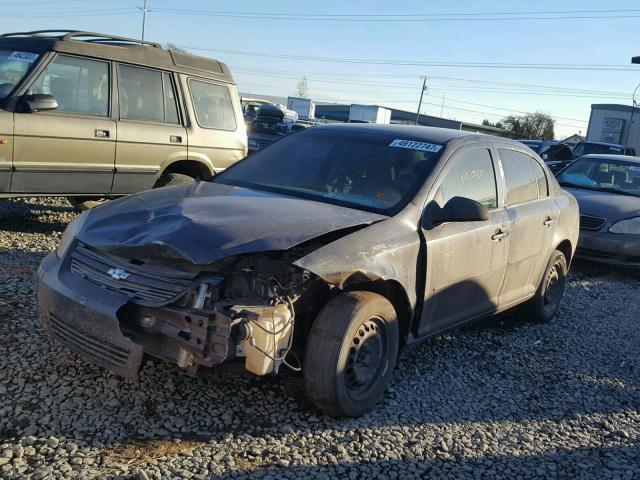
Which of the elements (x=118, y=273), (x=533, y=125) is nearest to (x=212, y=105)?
(x=118, y=273)

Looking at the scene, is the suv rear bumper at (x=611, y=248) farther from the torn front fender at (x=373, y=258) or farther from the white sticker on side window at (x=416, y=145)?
the torn front fender at (x=373, y=258)

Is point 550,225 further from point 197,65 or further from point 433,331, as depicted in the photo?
point 197,65

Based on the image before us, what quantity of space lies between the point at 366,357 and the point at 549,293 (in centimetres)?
308

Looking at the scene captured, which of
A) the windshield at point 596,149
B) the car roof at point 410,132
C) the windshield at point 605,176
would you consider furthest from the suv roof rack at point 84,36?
the windshield at point 596,149

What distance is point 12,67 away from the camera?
656 cm

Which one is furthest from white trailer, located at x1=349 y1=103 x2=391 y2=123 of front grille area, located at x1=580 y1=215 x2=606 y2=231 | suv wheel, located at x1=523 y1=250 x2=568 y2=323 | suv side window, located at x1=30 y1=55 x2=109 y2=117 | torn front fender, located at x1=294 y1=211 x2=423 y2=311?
torn front fender, located at x1=294 y1=211 x2=423 y2=311

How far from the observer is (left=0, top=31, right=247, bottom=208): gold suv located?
627 cm

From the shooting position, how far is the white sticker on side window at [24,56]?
6457 millimetres

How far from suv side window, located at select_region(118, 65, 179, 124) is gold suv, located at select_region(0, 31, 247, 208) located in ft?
0.04

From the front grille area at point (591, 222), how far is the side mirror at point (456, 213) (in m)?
5.14

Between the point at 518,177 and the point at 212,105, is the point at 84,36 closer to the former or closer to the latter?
the point at 212,105

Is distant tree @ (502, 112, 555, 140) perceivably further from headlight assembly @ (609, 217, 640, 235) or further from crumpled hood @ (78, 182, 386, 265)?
crumpled hood @ (78, 182, 386, 265)

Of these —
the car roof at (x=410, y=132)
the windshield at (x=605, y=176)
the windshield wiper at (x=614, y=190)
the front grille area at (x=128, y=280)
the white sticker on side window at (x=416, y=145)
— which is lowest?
the front grille area at (x=128, y=280)

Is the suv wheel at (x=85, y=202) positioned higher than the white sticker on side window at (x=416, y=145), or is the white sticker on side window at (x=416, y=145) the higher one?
the white sticker on side window at (x=416, y=145)
